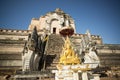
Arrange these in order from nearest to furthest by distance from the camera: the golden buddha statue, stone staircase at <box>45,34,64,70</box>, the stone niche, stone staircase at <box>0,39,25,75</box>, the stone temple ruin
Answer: the stone temple ruin < the golden buddha statue < stone staircase at <box>0,39,25,75</box> < stone staircase at <box>45,34,64,70</box> < the stone niche

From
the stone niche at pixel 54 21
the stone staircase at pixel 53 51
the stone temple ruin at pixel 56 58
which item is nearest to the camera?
the stone temple ruin at pixel 56 58

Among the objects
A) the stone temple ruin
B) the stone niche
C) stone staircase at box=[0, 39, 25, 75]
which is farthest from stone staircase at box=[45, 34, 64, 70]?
the stone niche

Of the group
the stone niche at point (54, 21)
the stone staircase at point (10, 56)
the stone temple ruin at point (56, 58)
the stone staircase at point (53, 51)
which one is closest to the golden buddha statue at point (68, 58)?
the stone temple ruin at point (56, 58)

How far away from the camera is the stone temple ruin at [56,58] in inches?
182

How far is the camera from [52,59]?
40.1 feet

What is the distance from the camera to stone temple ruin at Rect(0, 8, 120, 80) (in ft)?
15.2

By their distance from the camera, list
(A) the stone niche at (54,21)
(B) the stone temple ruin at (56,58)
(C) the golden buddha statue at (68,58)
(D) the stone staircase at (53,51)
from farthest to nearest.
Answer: (A) the stone niche at (54,21) < (D) the stone staircase at (53,51) < (C) the golden buddha statue at (68,58) < (B) the stone temple ruin at (56,58)

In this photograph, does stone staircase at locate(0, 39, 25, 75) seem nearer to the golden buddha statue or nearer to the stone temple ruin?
the stone temple ruin

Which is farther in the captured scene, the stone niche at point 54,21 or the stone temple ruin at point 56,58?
the stone niche at point 54,21

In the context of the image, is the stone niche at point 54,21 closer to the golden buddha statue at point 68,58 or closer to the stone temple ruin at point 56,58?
the stone temple ruin at point 56,58

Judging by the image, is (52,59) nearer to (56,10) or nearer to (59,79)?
(59,79)

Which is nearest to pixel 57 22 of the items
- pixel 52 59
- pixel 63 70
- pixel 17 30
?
pixel 17 30

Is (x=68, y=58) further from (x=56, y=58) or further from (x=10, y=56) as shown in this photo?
(x=10, y=56)

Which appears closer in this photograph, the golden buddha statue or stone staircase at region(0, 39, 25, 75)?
the golden buddha statue
